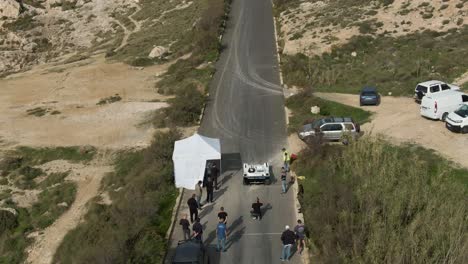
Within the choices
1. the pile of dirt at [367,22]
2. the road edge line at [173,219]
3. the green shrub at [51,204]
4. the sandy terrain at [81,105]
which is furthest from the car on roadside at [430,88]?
the green shrub at [51,204]

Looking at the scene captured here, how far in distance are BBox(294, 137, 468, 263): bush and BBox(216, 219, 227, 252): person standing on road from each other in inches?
155

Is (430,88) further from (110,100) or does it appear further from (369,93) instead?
(110,100)

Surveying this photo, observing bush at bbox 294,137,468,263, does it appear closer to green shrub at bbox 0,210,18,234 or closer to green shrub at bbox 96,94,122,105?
green shrub at bbox 0,210,18,234

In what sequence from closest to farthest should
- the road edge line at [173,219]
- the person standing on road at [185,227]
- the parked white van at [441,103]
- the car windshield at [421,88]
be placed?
the person standing on road at [185,227], the road edge line at [173,219], the parked white van at [441,103], the car windshield at [421,88]

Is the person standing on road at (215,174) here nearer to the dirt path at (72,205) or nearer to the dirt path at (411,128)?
the dirt path at (72,205)

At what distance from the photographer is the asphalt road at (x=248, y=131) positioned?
82.1 ft

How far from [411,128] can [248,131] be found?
459 inches

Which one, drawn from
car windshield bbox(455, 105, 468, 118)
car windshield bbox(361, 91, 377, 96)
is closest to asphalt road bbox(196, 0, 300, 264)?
car windshield bbox(361, 91, 377, 96)

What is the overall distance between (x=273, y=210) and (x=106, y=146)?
17.0 meters

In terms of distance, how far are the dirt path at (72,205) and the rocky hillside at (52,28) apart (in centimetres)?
3826

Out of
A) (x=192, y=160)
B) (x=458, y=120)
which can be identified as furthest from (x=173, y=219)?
(x=458, y=120)

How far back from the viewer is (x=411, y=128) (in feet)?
118

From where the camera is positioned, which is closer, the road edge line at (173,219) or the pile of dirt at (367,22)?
the road edge line at (173,219)

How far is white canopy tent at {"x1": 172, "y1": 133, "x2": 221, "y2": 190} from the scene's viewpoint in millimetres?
29719
